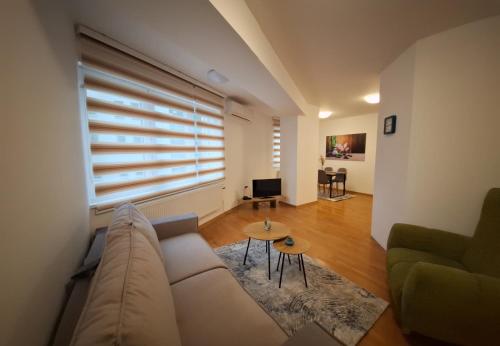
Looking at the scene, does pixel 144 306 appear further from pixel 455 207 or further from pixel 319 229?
pixel 319 229

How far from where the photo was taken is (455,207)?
169 cm

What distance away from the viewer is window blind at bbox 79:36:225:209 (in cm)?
173

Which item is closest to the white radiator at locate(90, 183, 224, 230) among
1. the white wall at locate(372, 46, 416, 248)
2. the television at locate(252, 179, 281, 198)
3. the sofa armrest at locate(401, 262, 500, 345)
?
the television at locate(252, 179, 281, 198)

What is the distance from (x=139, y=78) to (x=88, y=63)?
0.47 meters

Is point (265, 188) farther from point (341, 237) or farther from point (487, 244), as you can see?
point (487, 244)

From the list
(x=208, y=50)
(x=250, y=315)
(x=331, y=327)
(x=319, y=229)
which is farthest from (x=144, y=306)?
(x=319, y=229)

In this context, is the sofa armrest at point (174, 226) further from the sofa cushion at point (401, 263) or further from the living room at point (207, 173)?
the sofa cushion at point (401, 263)

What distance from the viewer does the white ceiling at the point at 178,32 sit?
117 cm

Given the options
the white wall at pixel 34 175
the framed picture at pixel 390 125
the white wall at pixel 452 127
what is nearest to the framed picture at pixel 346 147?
the framed picture at pixel 390 125

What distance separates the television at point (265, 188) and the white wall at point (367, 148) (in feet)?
9.49

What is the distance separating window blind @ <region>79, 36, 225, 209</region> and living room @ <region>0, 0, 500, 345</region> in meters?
0.02

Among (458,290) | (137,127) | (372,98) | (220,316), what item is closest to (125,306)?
(220,316)

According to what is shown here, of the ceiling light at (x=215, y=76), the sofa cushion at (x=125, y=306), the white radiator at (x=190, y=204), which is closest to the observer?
the sofa cushion at (x=125, y=306)

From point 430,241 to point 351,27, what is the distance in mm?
2041
